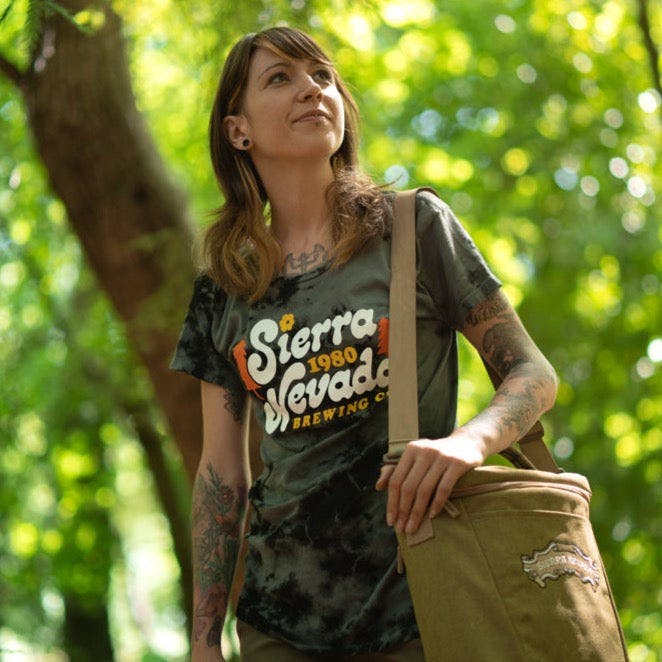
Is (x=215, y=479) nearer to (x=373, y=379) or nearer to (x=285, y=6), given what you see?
(x=373, y=379)

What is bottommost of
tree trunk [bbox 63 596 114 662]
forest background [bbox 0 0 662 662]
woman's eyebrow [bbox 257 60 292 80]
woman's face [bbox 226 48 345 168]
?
tree trunk [bbox 63 596 114 662]

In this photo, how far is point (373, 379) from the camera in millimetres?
2641

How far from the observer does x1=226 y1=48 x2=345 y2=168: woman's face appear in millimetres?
2984

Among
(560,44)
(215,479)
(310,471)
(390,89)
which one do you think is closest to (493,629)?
(310,471)

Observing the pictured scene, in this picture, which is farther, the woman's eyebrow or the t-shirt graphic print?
the woman's eyebrow

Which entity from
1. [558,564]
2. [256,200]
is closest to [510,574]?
[558,564]

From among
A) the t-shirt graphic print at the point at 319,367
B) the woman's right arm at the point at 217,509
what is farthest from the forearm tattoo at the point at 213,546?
the t-shirt graphic print at the point at 319,367

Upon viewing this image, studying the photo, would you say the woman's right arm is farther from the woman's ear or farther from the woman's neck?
the woman's ear

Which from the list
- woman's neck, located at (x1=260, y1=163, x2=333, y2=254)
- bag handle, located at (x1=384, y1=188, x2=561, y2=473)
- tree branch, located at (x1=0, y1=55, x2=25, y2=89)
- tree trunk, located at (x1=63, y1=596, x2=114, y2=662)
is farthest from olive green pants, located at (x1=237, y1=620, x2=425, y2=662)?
tree trunk, located at (x1=63, y1=596, x2=114, y2=662)

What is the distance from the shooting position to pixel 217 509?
3102 millimetres

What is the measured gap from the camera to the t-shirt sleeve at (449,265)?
8.75 feet

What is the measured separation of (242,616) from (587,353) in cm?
678

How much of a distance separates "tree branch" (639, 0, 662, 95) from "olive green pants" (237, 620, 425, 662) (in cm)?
474

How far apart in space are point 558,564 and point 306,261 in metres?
1.10
